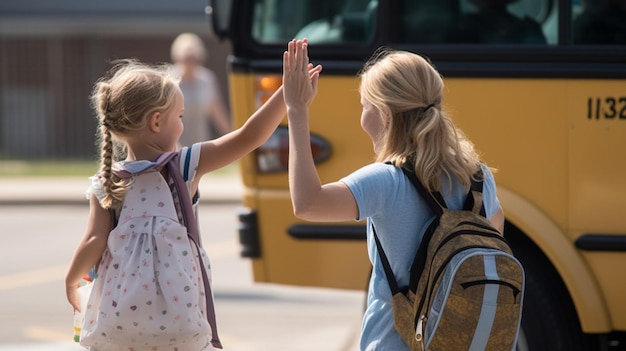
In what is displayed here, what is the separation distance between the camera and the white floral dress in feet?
9.87

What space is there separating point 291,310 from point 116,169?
474 centimetres

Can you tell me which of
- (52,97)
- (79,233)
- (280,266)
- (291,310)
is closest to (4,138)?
(52,97)

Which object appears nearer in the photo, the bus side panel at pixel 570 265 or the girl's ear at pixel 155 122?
the girl's ear at pixel 155 122

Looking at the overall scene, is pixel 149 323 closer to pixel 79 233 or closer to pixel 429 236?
pixel 429 236

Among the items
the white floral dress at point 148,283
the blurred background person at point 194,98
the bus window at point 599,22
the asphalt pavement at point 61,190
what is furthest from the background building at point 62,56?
the white floral dress at point 148,283

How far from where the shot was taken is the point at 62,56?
2223cm

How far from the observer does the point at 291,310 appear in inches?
305

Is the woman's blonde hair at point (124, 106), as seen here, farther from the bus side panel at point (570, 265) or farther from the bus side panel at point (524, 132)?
the bus side panel at point (570, 265)

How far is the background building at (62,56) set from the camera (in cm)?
2205

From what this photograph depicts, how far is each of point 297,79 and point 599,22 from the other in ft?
7.00

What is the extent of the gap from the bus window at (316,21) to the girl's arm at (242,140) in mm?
1634

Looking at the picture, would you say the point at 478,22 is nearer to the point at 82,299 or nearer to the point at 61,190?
the point at 82,299

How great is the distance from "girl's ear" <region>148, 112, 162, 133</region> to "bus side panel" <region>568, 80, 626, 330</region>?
194cm

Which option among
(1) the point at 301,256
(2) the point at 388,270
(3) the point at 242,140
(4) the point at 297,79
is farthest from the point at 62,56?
(2) the point at 388,270
